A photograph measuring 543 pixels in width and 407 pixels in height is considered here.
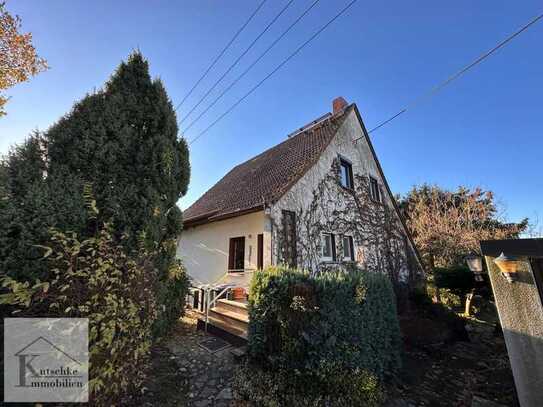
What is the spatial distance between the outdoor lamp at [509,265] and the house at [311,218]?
481 cm

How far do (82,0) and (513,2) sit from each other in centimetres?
941

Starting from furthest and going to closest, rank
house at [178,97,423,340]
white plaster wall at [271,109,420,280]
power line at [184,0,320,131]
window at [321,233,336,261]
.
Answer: window at [321,233,336,261] → white plaster wall at [271,109,420,280] → house at [178,97,423,340] → power line at [184,0,320,131]

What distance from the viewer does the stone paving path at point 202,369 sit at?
3326 mm

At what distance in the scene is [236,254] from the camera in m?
8.30

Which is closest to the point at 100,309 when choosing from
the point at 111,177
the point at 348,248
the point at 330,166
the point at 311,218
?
the point at 111,177

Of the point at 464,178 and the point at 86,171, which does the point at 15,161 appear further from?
the point at 464,178

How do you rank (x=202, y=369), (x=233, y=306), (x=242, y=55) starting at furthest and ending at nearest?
(x=242, y=55), (x=233, y=306), (x=202, y=369)

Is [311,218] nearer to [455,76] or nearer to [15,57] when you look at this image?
[455,76]

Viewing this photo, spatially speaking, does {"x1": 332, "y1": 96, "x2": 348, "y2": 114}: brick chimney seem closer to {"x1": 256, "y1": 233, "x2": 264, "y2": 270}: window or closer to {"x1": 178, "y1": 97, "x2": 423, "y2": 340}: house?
{"x1": 178, "y1": 97, "x2": 423, "y2": 340}: house

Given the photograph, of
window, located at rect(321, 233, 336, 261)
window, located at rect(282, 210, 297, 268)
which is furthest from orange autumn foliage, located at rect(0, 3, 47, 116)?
window, located at rect(321, 233, 336, 261)

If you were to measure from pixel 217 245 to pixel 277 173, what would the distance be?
145 inches

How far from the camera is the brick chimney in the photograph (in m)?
12.3

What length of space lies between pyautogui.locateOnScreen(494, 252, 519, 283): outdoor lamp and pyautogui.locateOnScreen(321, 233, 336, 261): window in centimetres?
516

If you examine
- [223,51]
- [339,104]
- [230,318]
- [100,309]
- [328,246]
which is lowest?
[230,318]
